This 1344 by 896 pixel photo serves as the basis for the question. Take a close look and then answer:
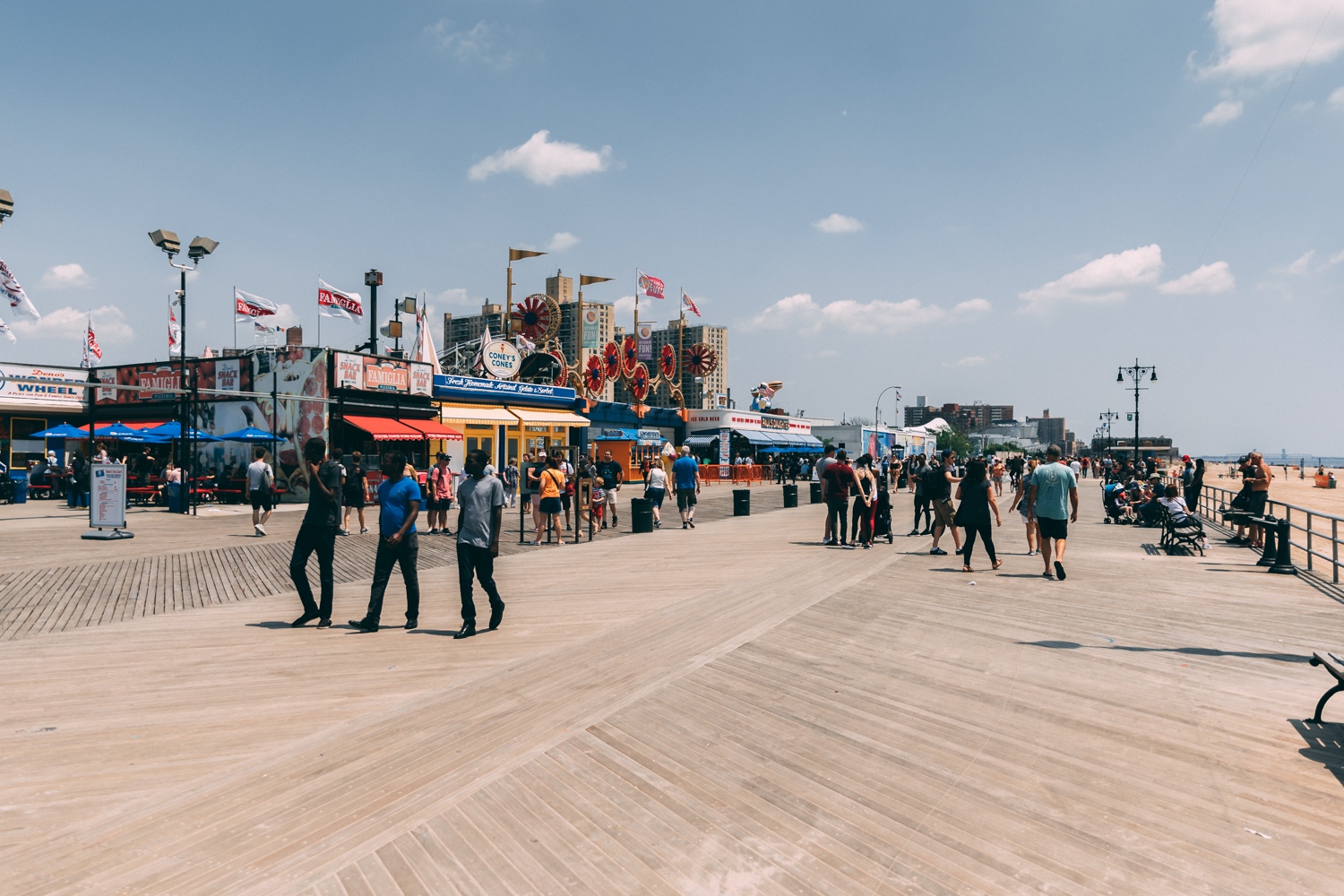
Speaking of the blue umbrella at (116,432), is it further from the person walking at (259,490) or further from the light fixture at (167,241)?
the person walking at (259,490)

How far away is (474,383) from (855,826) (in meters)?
30.2

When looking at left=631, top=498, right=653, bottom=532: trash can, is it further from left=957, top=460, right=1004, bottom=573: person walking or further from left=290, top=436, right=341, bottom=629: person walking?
left=290, top=436, right=341, bottom=629: person walking

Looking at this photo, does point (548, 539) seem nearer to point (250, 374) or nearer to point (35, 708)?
point (35, 708)

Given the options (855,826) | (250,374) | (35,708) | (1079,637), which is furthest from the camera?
(250,374)

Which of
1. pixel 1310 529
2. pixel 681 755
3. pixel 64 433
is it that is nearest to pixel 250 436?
pixel 64 433

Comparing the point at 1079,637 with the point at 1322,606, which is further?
the point at 1322,606

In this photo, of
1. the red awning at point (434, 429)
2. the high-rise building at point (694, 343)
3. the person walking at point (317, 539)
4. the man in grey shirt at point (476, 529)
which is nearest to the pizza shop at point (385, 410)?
the red awning at point (434, 429)

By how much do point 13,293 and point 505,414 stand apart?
16.8 m

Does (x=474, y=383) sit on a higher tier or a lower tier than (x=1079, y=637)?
higher

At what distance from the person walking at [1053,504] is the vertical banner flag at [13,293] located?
20.8m

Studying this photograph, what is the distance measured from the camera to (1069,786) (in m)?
4.21

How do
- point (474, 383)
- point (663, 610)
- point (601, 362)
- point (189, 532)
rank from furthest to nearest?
point (601, 362) → point (474, 383) → point (189, 532) → point (663, 610)

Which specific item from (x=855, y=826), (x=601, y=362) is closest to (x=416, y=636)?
(x=855, y=826)

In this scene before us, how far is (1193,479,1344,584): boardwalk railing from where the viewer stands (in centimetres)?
1105
